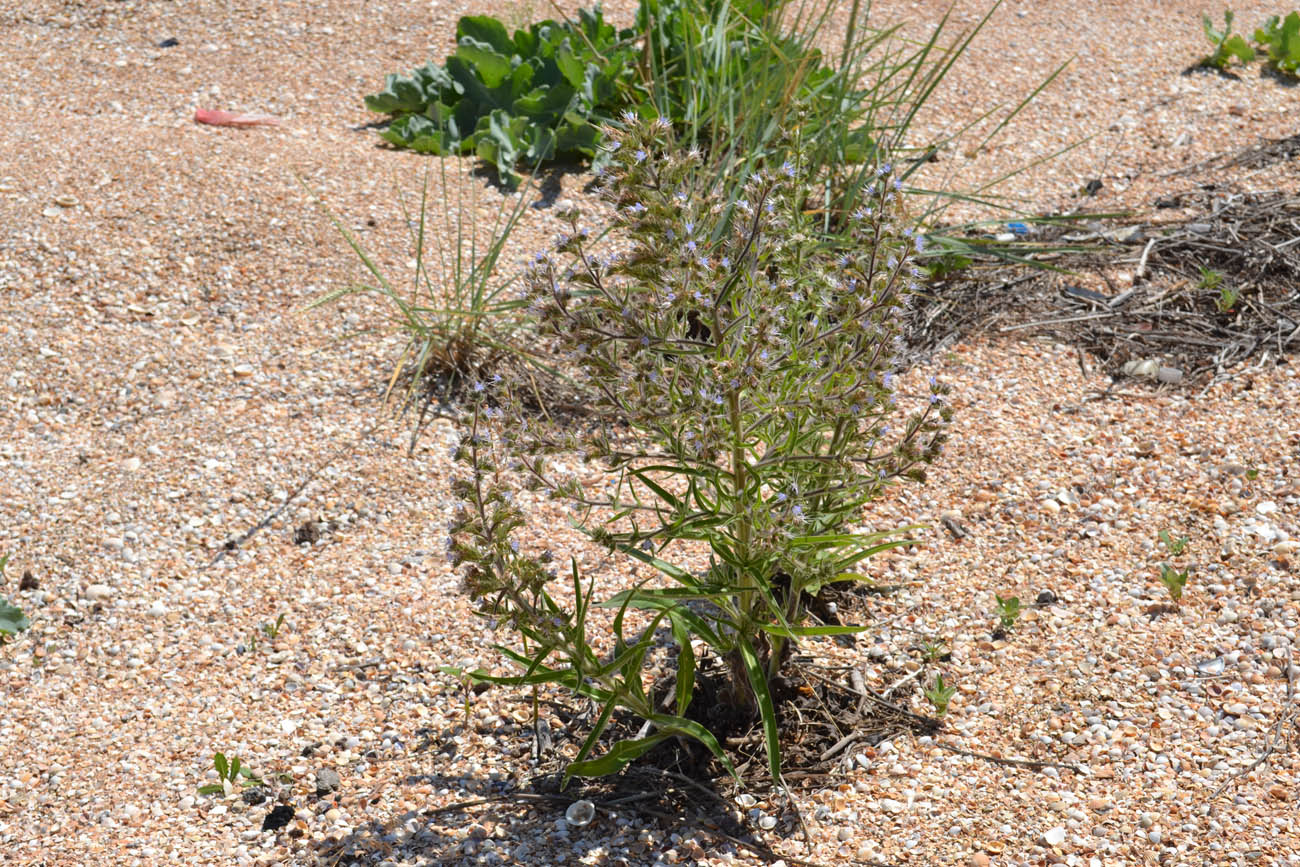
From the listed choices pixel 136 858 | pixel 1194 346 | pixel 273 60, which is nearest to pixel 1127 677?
pixel 1194 346

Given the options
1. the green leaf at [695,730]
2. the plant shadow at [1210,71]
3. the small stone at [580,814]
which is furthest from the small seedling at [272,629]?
the plant shadow at [1210,71]

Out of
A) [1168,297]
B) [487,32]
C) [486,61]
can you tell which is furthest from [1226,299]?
[487,32]

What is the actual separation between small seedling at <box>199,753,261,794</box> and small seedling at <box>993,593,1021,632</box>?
67.8 inches

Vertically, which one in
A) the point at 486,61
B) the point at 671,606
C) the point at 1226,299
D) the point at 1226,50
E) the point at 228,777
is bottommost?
the point at 228,777

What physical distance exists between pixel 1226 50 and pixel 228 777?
5425mm

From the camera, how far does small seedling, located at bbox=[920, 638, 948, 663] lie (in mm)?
2785

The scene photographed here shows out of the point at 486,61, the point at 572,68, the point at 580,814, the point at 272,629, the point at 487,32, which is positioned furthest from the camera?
the point at 487,32

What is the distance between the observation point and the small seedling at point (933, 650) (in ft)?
9.14

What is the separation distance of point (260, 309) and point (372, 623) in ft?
5.16

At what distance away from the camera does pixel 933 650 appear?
9.11 ft

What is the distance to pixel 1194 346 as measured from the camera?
3812mm

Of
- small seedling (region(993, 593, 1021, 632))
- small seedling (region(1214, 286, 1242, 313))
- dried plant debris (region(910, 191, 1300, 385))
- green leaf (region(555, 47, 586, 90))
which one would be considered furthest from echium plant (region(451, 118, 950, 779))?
green leaf (region(555, 47, 586, 90))

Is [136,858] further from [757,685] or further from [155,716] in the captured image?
[757,685]

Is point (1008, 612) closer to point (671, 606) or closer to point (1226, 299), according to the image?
point (671, 606)
